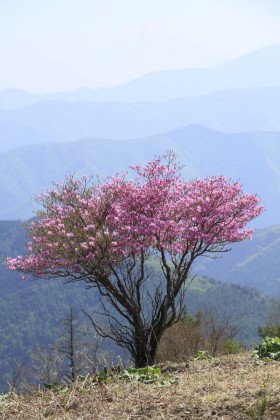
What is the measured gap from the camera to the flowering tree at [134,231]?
45.7 feet

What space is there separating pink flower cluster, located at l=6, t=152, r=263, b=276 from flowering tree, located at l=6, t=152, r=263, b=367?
2 cm

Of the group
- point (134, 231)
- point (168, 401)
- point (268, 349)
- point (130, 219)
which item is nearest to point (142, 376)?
point (168, 401)

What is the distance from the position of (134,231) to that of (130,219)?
411 mm

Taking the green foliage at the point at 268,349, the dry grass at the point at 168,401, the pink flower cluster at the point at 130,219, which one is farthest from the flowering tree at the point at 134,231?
the dry grass at the point at 168,401

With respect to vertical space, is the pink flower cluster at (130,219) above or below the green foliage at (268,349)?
above

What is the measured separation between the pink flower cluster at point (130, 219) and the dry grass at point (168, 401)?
230 inches

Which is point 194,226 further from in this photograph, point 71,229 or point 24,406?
point 24,406

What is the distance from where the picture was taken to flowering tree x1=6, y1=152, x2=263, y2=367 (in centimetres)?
1392

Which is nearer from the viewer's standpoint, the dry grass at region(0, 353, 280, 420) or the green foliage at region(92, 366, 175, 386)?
the dry grass at region(0, 353, 280, 420)

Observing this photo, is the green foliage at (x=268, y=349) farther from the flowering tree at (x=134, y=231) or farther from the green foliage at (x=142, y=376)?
the flowering tree at (x=134, y=231)

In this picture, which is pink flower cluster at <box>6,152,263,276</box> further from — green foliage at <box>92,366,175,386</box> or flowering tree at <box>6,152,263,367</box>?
green foliage at <box>92,366,175,386</box>

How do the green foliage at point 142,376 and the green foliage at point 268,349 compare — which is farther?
the green foliage at point 268,349

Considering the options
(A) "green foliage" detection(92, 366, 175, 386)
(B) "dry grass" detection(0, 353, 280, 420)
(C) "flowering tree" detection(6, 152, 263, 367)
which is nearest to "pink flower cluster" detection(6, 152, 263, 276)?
(C) "flowering tree" detection(6, 152, 263, 367)

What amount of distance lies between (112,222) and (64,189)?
1443 millimetres
